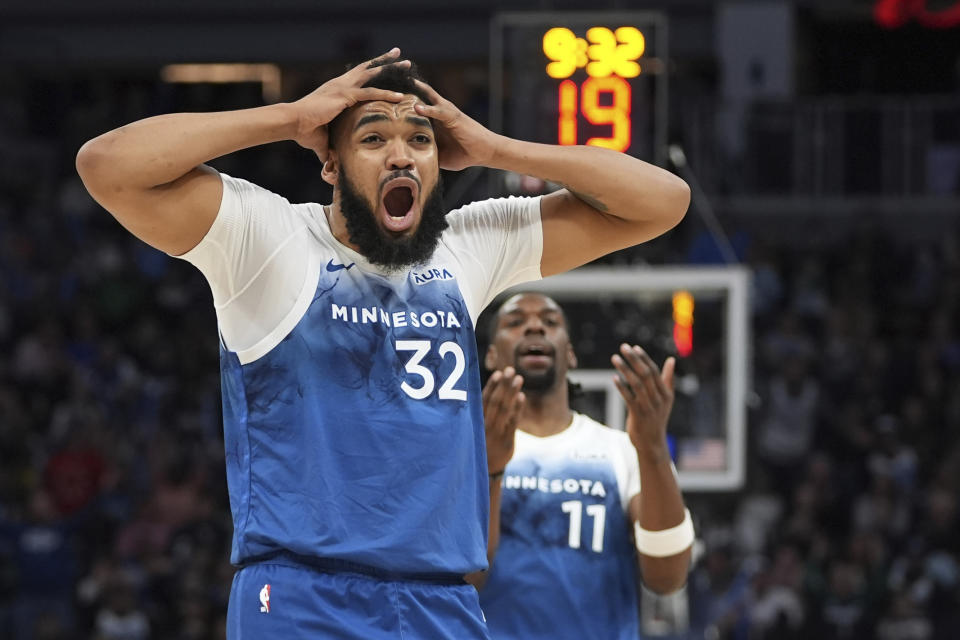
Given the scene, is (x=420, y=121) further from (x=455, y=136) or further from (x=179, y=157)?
(x=179, y=157)

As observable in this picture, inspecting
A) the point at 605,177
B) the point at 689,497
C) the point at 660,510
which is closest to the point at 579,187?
the point at 605,177

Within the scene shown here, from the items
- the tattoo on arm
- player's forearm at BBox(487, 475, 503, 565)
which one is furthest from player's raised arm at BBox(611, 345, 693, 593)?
the tattoo on arm

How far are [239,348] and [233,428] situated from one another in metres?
0.18

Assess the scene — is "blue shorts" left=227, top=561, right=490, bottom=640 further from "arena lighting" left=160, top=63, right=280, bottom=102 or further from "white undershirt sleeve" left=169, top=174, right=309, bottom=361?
"arena lighting" left=160, top=63, right=280, bottom=102

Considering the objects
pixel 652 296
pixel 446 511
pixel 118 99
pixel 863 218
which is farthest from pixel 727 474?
pixel 118 99

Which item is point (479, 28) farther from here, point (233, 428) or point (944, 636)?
point (233, 428)

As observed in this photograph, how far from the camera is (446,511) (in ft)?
11.2

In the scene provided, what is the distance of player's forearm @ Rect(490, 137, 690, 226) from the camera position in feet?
12.0

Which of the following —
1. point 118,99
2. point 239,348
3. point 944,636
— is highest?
point 118,99

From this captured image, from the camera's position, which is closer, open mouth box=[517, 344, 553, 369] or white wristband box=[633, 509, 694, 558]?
white wristband box=[633, 509, 694, 558]

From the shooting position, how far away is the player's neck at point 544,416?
549cm

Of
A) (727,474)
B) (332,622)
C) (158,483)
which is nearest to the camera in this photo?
(332,622)

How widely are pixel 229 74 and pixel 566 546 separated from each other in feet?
49.1

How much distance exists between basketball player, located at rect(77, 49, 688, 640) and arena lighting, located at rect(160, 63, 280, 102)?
15789mm
